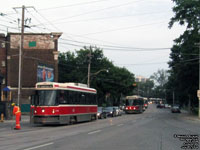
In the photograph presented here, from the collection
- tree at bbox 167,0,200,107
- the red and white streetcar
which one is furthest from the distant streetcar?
the red and white streetcar

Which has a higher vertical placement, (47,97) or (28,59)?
(28,59)

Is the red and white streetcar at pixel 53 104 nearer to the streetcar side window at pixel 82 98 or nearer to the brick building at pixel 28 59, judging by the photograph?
the streetcar side window at pixel 82 98

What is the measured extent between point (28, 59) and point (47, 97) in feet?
86.8

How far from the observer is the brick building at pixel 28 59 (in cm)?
4903

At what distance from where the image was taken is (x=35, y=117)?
24859 mm

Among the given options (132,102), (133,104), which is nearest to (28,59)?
(132,102)

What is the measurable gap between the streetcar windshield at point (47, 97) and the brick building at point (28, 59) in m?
23.8

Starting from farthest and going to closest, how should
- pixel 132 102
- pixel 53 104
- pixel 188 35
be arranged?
pixel 132 102 < pixel 188 35 < pixel 53 104

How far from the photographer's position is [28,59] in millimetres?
50281

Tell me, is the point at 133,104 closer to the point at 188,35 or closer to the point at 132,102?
the point at 132,102

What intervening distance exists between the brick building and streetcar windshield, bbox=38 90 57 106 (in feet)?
78.2

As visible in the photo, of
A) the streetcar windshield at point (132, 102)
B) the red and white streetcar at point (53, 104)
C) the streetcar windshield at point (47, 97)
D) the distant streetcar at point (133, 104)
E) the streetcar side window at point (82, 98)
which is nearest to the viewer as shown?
the red and white streetcar at point (53, 104)

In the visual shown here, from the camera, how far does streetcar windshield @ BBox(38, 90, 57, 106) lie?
2484cm

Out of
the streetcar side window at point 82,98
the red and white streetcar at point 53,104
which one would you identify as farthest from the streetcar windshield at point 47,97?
the streetcar side window at point 82,98
